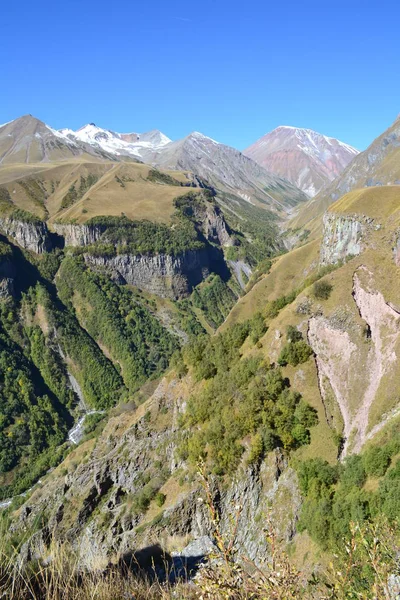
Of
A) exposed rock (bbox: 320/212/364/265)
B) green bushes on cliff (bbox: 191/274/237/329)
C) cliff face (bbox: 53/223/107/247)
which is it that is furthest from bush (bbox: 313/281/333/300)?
cliff face (bbox: 53/223/107/247)


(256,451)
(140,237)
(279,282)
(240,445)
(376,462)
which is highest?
(140,237)

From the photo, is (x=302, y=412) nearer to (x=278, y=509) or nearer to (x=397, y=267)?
(x=278, y=509)

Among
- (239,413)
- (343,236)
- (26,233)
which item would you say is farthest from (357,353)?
(26,233)

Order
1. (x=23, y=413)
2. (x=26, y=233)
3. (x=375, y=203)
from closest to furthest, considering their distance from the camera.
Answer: (x=375, y=203), (x=23, y=413), (x=26, y=233)

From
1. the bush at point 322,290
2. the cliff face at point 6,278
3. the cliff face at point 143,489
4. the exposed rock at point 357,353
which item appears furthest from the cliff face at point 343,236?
the cliff face at point 6,278

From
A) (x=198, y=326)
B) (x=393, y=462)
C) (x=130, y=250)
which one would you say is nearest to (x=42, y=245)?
(x=130, y=250)

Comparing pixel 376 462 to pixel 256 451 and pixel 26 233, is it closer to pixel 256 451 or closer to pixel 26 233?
pixel 256 451

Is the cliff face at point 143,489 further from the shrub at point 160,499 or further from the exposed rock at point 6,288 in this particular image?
the exposed rock at point 6,288

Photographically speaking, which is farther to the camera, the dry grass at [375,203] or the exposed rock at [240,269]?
the exposed rock at [240,269]

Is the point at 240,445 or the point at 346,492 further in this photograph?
the point at 240,445
